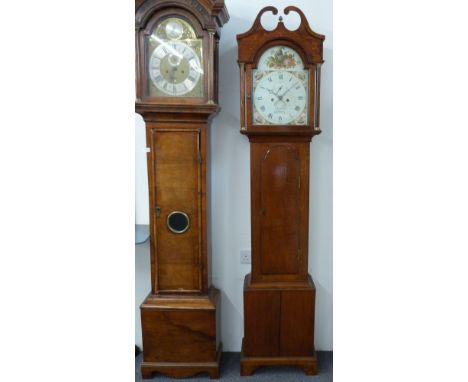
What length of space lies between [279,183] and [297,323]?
775 mm

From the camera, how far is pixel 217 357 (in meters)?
2.06

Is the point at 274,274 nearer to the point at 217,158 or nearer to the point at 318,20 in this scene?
the point at 217,158

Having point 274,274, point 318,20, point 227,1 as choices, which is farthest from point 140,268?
point 318,20

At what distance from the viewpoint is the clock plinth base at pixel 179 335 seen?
6.48 feet

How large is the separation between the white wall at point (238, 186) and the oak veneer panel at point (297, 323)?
0.29 m

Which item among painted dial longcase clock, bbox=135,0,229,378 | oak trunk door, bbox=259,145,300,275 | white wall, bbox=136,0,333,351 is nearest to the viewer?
painted dial longcase clock, bbox=135,0,229,378

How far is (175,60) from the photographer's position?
1867 millimetres

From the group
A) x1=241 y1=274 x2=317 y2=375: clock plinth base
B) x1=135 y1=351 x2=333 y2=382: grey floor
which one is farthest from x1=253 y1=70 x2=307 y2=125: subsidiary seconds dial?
x1=135 y1=351 x2=333 y2=382: grey floor

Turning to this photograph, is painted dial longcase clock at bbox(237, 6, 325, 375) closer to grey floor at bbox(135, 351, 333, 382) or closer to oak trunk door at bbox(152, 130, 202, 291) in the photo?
grey floor at bbox(135, 351, 333, 382)

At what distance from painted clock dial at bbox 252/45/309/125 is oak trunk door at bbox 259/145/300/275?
0.16 metres

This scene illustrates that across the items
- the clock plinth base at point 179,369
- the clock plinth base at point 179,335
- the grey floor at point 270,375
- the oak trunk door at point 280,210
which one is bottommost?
the grey floor at point 270,375

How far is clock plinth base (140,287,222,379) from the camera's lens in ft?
6.48

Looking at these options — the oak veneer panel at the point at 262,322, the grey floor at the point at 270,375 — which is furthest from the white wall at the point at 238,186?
the oak veneer panel at the point at 262,322

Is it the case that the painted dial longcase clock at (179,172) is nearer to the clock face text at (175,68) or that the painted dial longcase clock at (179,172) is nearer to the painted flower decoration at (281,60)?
the clock face text at (175,68)
